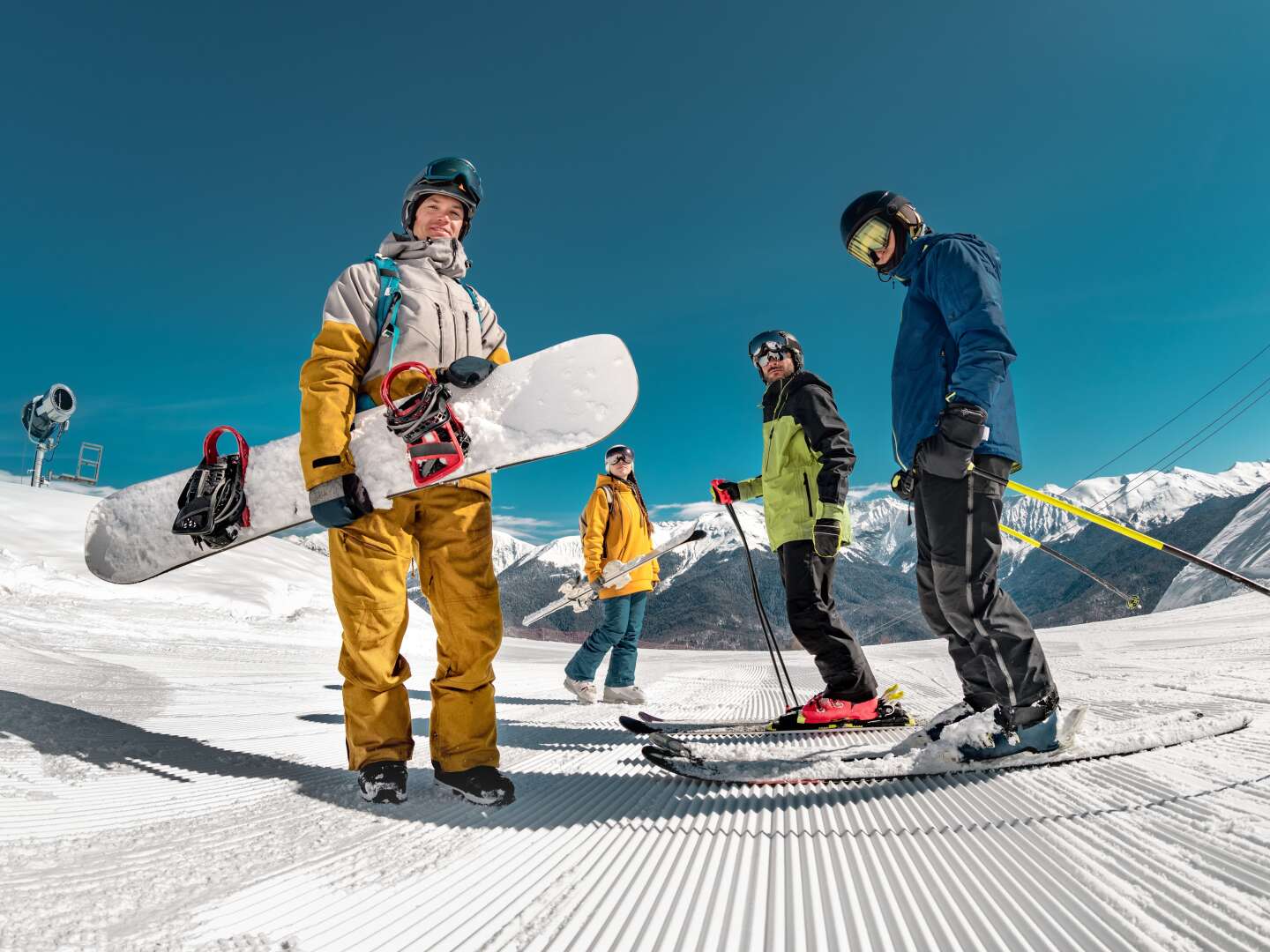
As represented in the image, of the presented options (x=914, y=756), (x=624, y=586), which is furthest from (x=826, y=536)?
(x=624, y=586)

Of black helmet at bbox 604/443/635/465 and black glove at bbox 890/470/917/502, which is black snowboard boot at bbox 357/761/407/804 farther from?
black helmet at bbox 604/443/635/465

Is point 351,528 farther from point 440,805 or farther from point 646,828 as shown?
point 646,828

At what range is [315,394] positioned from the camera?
2213mm

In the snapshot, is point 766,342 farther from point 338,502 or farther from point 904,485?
point 338,502

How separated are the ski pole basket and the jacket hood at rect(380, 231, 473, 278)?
1.80ft

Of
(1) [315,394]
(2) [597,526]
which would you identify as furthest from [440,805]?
(2) [597,526]

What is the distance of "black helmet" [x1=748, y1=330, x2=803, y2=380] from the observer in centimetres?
410

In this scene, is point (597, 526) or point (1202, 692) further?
point (597, 526)

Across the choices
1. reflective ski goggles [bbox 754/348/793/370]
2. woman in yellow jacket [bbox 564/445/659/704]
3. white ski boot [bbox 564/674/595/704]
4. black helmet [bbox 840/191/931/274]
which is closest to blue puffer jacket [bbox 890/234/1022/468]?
black helmet [bbox 840/191/931/274]

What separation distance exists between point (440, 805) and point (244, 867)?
63cm

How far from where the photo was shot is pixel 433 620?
2.13 meters

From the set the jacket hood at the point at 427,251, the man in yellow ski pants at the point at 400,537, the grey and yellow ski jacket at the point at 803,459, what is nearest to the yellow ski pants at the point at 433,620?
the man in yellow ski pants at the point at 400,537

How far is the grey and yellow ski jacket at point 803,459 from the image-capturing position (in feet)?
11.8

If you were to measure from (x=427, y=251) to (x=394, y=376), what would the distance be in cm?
64
